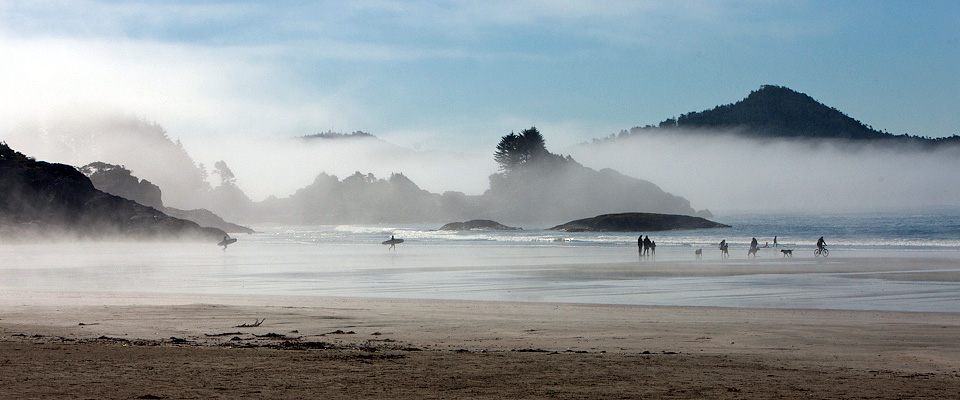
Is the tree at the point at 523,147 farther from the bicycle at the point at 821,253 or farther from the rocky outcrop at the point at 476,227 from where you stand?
the bicycle at the point at 821,253

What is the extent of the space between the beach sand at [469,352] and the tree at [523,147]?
13893cm

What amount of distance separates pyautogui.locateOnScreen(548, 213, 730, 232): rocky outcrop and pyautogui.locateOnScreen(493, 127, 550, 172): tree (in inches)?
2580

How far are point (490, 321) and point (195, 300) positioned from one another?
23.7 feet

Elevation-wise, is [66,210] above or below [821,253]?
above

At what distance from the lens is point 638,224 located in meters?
85.1

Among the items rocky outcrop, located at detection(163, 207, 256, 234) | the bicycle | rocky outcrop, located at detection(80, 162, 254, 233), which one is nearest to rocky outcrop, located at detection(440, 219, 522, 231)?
rocky outcrop, located at detection(163, 207, 256, 234)

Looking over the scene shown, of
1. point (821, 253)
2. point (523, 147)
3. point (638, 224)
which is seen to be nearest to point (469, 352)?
point (821, 253)

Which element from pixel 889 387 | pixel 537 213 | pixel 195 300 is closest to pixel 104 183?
pixel 537 213

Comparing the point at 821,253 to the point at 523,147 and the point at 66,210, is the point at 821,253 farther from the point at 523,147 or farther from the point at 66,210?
the point at 523,147

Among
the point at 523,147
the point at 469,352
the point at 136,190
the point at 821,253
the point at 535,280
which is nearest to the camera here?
the point at 469,352

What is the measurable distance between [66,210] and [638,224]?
57000 millimetres

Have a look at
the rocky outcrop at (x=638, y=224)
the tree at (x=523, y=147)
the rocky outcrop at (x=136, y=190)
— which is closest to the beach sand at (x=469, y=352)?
the rocky outcrop at (x=638, y=224)

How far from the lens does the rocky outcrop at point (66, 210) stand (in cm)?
5509

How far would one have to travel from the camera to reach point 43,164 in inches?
2415
